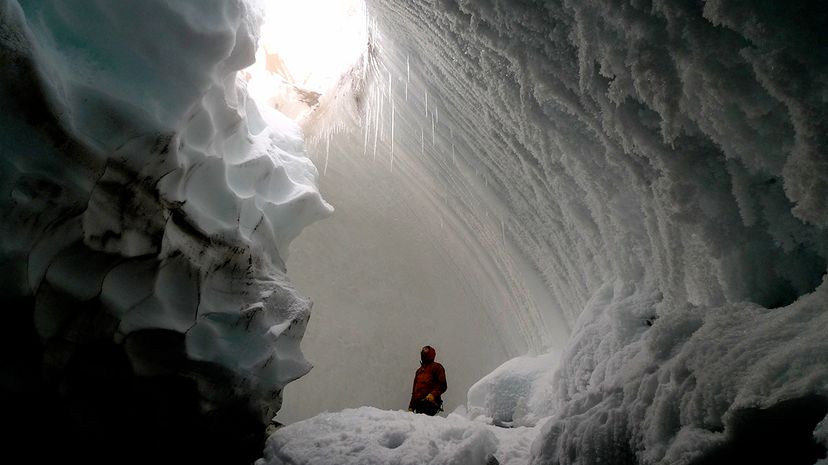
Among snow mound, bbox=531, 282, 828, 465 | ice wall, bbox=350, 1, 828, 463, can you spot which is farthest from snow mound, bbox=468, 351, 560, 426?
snow mound, bbox=531, 282, 828, 465

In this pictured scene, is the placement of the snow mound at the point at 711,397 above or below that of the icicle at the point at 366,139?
below

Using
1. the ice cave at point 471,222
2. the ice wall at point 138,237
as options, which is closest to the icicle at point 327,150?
the ice cave at point 471,222

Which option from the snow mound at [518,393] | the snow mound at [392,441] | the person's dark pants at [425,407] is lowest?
the snow mound at [392,441]

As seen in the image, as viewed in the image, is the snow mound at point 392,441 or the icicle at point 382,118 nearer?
the snow mound at point 392,441

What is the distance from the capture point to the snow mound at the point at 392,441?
205 centimetres

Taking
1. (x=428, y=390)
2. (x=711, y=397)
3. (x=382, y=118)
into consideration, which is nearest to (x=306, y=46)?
(x=382, y=118)

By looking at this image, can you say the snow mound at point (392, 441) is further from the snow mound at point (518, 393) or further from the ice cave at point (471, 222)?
the snow mound at point (518, 393)

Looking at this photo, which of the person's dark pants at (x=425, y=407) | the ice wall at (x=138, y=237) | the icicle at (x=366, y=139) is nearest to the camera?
the ice wall at (x=138, y=237)

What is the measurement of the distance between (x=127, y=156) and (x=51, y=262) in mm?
→ 481

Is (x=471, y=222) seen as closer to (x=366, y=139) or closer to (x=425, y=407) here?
(x=366, y=139)

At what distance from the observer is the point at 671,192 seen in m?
1.43

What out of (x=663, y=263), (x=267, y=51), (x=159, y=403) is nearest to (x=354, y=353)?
(x=267, y=51)

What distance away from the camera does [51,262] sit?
6.59 ft

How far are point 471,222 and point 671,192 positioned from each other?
257cm
